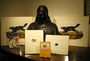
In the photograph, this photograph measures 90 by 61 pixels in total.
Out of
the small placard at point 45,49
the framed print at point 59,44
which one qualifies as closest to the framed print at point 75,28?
the framed print at point 59,44

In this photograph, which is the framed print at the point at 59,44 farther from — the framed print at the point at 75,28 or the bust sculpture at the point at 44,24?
the framed print at the point at 75,28

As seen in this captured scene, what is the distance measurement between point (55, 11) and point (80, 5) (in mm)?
399

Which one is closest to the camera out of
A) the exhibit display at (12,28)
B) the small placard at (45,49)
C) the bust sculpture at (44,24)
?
the small placard at (45,49)

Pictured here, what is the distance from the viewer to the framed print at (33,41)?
40.3 inches

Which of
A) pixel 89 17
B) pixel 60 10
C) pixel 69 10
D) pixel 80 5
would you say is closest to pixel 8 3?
pixel 60 10

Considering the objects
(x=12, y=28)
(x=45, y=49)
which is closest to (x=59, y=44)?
(x=45, y=49)

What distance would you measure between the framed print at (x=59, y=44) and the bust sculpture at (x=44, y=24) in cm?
24

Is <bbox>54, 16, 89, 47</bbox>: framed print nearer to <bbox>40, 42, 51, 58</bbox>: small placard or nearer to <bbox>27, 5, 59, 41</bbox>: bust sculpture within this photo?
<bbox>27, 5, 59, 41</bbox>: bust sculpture

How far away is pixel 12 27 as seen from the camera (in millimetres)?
1479

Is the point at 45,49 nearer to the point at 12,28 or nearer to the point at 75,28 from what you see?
the point at 75,28

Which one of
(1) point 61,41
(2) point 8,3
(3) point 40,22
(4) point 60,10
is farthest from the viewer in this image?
(2) point 8,3

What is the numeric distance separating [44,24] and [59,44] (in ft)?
1.30

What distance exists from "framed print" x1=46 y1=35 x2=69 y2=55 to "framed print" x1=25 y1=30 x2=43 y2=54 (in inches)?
3.8

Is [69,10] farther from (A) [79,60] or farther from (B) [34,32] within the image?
(A) [79,60]
